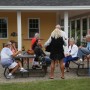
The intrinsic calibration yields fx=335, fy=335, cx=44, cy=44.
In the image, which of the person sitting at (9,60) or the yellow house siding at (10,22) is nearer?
A: the person sitting at (9,60)

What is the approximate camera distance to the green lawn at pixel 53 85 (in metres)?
10.2

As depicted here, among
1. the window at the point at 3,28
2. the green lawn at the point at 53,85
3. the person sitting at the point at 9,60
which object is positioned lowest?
the green lawn at the point at 53,85

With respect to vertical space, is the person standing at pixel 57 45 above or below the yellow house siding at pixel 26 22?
below

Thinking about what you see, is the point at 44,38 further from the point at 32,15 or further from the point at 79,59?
the point at 79,59

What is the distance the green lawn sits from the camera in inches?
401

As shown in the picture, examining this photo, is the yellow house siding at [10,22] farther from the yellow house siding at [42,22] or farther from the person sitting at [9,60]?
the person sitting at [9,60]

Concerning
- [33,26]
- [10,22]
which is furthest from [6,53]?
[33,26]

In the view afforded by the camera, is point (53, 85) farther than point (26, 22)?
No

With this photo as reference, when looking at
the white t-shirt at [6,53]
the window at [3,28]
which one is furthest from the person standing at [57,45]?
the window at [3,28]

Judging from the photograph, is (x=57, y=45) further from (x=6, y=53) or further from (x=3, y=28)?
(x=3, y=28)

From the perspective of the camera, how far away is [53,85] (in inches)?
415

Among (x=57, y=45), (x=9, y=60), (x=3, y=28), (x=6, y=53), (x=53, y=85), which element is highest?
(x=3, y=28)

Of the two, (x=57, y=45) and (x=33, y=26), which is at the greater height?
(x=33, y=26)
